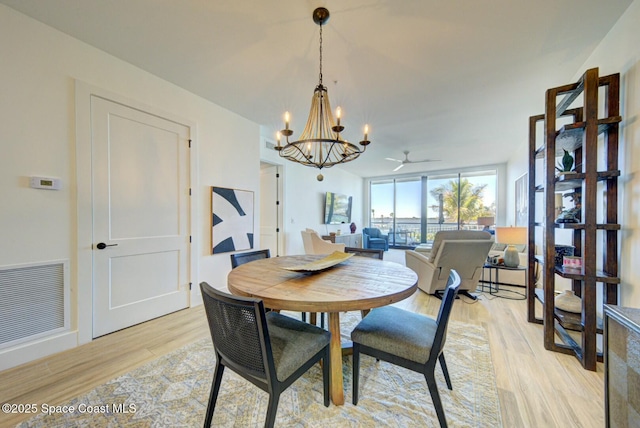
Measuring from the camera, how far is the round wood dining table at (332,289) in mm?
1226

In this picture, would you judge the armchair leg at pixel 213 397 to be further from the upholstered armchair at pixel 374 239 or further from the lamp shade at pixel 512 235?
the upholstered armchair at pixel 374 239

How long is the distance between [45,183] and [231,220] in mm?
1839

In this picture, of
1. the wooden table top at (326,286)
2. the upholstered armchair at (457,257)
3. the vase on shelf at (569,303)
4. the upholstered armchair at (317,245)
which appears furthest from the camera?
the upholstered armchair at (317,245)

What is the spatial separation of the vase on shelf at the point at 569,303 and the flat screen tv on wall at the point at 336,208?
189 inches

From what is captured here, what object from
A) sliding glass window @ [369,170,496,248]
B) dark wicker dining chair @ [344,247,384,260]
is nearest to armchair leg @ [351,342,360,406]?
dark wicker dining chair @ [344,247,384,260]

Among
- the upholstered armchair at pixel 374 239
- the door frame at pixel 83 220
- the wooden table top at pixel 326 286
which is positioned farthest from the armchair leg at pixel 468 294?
the door frame at pixel 83 220

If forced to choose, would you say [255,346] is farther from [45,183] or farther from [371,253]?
[45,183]

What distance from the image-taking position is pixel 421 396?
1.54 metres

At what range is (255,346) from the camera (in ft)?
3.54

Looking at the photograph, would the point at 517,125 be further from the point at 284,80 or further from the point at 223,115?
the point at 223,115

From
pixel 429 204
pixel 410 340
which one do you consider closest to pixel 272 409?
pixel 410 340

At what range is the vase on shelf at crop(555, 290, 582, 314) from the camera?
2135mm

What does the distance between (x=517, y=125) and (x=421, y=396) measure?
4.37m

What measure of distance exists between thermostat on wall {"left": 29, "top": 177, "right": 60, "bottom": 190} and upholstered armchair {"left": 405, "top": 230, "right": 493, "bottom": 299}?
153 inches
